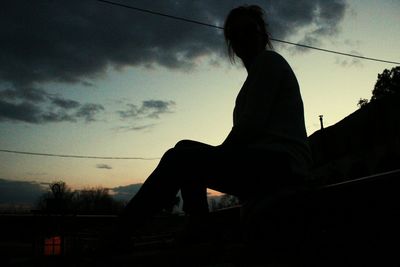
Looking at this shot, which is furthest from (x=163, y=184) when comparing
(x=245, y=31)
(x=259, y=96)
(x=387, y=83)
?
(x=387, y=83)

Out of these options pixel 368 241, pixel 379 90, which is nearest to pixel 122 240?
pixel 368 241

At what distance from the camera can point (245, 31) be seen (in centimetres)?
201

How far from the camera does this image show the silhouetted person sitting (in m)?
1.62

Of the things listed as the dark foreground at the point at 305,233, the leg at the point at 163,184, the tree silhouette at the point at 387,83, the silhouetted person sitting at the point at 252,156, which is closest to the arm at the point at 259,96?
the silhouetted person sitting at the point at 252,156

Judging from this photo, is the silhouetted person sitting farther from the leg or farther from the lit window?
the lit window

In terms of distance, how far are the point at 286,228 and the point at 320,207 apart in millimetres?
175

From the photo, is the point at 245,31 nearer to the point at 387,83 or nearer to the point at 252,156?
the point at 252,156

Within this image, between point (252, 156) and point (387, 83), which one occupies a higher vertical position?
point (387, 83)

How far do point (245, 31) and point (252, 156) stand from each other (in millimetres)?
742

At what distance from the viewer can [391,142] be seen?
13.0 m

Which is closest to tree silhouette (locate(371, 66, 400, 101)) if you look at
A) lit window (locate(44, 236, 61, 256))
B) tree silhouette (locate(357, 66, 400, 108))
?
tree silhouette (locate(357, 66, 400, 108))

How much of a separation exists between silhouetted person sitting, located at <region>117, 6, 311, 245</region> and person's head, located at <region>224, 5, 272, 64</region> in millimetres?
249

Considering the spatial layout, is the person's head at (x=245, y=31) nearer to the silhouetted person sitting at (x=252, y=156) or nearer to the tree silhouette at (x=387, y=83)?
the silhouetted person sitting at (x=252, y=156)

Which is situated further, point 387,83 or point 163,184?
point 387,83
